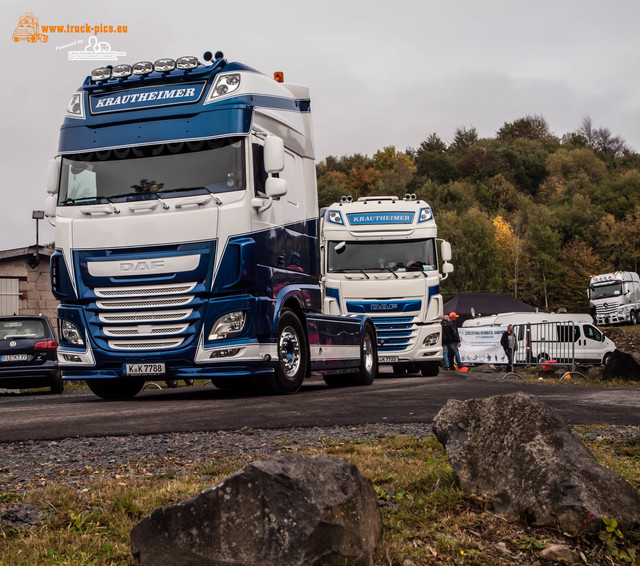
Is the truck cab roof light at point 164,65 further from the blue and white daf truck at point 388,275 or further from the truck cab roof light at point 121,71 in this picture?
the blue and white daf truck at point 388,275

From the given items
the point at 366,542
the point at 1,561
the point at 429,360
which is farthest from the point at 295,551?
the point at 429,360

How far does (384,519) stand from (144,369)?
7.87 m

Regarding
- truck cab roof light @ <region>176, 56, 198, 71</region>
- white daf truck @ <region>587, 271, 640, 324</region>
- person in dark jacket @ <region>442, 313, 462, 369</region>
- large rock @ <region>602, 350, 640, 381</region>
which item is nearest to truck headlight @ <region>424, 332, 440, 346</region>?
large rock @ <region>602, 350, 640, 381</region>

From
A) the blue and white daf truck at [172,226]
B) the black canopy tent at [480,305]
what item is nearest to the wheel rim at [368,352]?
the blue and white daf truck at [172,226]

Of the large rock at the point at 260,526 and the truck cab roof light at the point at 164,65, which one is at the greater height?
the truck cab roof light at the point at 164,65

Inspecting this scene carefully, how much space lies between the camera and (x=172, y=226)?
1105 centimetres

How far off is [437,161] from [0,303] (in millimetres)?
82941

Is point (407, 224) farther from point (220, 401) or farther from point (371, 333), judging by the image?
point (220, 401)

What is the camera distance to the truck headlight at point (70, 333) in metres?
11.5

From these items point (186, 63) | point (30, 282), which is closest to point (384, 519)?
point (186, 63)

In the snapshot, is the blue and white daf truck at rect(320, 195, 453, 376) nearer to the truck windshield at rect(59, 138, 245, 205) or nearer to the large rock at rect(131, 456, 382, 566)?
the truck windshield at rect(59, 138, 245, 205)

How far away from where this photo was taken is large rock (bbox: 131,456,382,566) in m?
3.11

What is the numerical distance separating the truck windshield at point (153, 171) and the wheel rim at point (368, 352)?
5.78m

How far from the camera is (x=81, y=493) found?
15.0 feet
